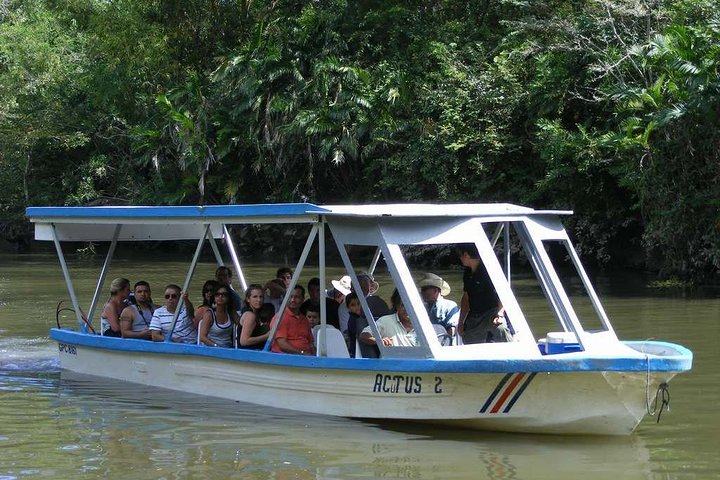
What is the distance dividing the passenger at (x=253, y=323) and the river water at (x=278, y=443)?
591mm

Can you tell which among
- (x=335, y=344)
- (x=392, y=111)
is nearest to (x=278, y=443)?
(x=335, y=344)

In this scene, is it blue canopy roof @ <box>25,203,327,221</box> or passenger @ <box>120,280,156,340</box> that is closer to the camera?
blue canopy roof @ <box>25,203,327,221</box>

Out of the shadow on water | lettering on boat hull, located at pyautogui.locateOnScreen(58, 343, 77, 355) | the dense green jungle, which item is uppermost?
the dense green jungle

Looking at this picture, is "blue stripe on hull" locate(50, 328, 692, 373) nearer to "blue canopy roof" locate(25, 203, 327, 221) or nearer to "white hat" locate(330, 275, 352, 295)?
"blue canopy roof" locate(25, 203, 327, 221)

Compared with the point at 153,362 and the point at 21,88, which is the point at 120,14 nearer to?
the point at 21,88

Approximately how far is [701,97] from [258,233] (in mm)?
19798

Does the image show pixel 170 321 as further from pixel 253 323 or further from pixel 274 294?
pixel 253 323

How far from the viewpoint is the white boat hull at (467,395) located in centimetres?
908

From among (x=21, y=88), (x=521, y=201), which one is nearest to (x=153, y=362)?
(x=521, y=201)

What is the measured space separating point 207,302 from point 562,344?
153 inches

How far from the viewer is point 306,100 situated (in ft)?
106

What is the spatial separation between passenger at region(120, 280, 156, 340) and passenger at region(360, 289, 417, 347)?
3342mm

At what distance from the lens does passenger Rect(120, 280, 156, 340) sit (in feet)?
40.8

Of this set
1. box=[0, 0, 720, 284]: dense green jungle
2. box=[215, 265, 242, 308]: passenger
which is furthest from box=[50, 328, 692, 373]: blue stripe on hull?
box=[0, 0, 720, 284]: dense green jungle
